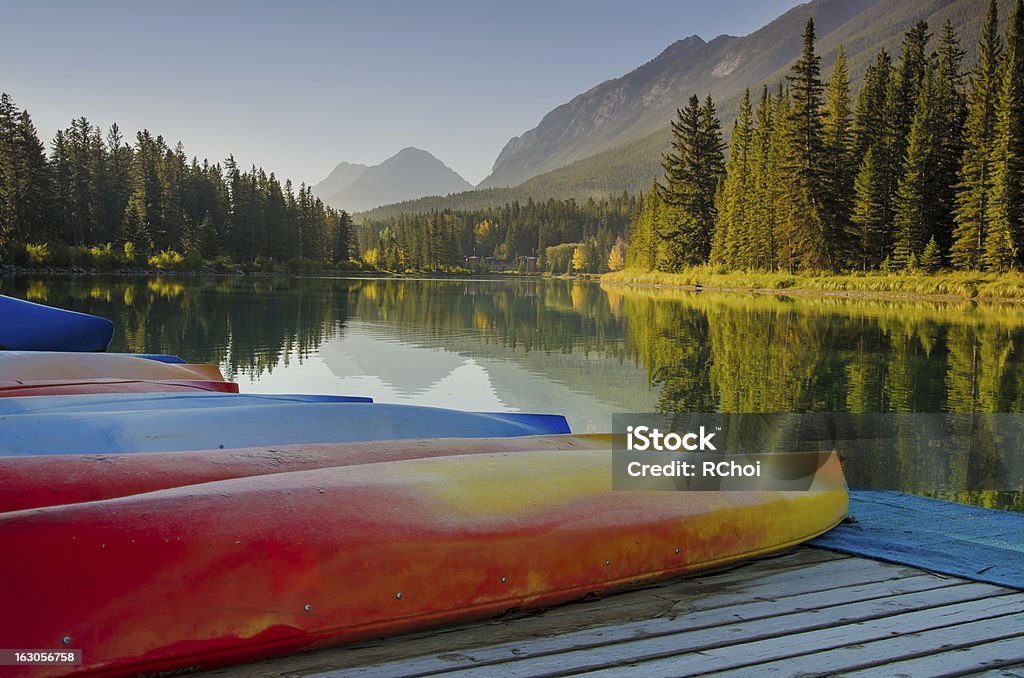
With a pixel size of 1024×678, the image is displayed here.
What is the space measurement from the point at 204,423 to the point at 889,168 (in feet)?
149

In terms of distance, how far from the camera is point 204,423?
4738 millimetres

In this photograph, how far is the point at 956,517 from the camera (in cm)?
453

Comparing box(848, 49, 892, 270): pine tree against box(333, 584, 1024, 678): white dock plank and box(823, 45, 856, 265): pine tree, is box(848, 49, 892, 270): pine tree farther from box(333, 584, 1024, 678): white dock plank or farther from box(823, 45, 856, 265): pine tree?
box(333, 584, 1024, 678): white dock plank

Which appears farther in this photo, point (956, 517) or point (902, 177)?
point (902, 177)

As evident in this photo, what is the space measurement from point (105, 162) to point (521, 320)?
60687mm

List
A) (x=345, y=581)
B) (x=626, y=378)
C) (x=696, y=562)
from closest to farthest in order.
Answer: (x=345, y=581), (x=696, y=562), (x=626, y=378)

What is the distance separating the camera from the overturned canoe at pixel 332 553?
2352 millimetres

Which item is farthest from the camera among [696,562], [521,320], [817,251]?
[817,251]

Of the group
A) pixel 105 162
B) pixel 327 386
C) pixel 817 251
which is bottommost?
pixel 327 386

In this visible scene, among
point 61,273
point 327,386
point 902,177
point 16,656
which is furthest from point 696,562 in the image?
point 61,273

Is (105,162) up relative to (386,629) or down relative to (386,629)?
up

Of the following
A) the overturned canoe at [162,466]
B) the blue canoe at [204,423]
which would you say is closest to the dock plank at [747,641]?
the overturned canoe at [162,466]

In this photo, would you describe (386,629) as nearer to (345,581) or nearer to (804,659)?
(345,581)

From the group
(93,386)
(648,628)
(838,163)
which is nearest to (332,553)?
(648,628)
